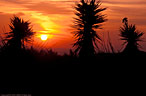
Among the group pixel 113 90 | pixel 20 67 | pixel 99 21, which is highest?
pixel 99 21

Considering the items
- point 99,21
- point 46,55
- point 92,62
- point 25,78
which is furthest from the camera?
point 99,21

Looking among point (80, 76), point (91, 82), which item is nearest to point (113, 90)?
point (91, 82)

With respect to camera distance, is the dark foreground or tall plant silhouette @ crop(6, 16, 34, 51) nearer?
the dark foreground

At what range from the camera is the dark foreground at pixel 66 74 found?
638cm

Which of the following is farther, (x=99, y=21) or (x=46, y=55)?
(x=99, y=21)

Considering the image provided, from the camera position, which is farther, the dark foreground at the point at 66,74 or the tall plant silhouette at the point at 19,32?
the tall plant silhouette at the point at 19,32

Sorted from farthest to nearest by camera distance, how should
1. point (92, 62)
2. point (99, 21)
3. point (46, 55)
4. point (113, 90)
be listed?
point (99, 21)
point (46, 55)
point (92, 62)
point (113, 90)

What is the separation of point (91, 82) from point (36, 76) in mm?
1666

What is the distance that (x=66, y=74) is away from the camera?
6848mm

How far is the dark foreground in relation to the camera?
6.38m

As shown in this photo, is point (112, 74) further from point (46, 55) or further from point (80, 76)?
point (46, 55)

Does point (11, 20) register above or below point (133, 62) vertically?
above

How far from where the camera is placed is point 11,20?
42.5 feet

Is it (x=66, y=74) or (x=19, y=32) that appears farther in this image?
(x=19, y=32)
